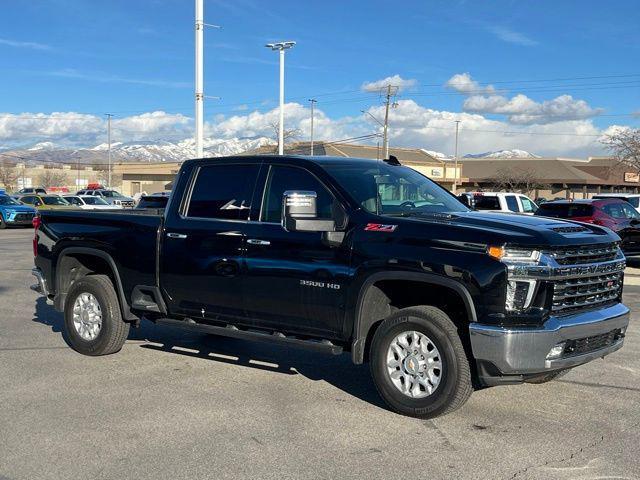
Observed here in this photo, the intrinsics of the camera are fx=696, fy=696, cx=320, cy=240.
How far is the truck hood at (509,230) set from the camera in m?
4.93

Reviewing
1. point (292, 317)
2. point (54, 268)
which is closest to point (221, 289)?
point (292, 317)

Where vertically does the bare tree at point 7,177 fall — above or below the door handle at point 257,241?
above

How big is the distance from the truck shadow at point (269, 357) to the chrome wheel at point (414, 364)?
1.44 ft

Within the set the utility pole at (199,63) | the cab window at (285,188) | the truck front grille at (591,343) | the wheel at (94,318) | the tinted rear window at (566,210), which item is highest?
the utility pole at (199,63)

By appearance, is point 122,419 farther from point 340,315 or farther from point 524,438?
point 524,438

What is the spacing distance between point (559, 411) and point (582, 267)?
1259mm

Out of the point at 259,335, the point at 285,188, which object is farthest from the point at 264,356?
→ the point at 285,188

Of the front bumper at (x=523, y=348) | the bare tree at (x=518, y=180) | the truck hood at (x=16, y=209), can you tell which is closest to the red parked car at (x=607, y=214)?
the front bumper at (x=523, y=348)

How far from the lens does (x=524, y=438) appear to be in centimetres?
500

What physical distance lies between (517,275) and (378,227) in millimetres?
1148

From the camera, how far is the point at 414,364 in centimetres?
533

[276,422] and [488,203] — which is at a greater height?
[488,203]

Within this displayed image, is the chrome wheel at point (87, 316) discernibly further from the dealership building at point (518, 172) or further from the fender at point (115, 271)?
the dealership building at point (518, 172)

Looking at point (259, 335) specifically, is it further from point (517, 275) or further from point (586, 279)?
point (586, 279)
